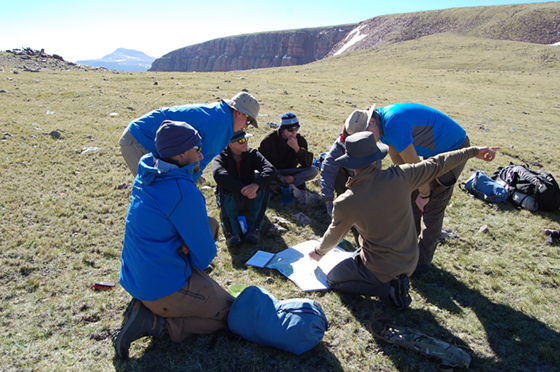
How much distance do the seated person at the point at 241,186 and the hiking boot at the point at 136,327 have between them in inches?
83.7

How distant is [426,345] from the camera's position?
10.6 feet

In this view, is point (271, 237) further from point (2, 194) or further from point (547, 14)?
point (547, 14)

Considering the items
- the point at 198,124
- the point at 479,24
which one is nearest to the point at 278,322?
the point at 198,124

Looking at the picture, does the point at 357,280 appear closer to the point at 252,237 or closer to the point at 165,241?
the point at 252,237

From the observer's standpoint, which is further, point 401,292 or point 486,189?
point 486,189

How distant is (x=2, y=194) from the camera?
6.25 m

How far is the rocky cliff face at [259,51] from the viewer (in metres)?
120

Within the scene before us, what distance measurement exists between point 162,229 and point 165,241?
0.13 m

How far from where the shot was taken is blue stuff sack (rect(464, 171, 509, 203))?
23.7ft

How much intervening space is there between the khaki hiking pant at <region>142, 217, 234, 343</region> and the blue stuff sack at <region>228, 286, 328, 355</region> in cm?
15

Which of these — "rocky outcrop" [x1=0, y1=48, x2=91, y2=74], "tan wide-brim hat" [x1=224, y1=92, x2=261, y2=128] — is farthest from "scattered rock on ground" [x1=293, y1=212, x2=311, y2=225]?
"rocky outcrop" [x1=0, y1=48, x2=91, y2=74]

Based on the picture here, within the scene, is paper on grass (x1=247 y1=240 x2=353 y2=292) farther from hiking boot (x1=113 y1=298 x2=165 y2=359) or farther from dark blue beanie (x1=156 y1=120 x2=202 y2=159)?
dark blue beanie (x1=156 y1=120 x2=202 y2=159)

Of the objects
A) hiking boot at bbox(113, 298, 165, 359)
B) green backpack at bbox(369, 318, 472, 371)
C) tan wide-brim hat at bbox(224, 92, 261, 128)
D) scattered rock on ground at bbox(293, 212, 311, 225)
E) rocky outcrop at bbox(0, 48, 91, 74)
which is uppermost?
rocky outcrop at bbox(0, 48, 91, 74)

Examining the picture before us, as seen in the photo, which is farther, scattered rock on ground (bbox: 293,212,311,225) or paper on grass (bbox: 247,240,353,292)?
scattered rock on ground (bbox: 293,212,311,225)
